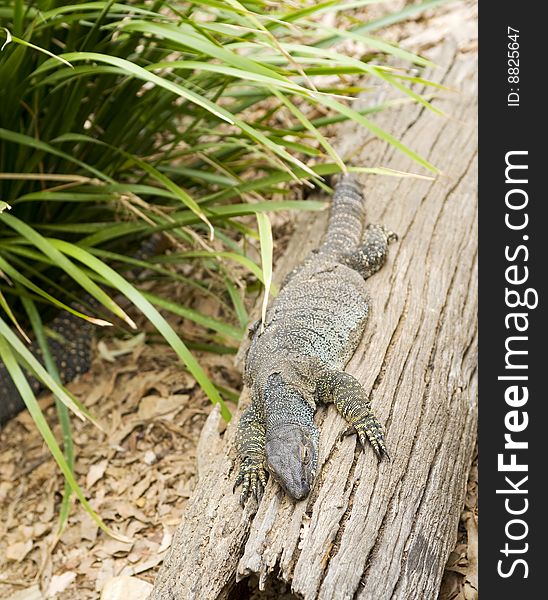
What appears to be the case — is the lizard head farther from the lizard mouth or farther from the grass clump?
the grass clump

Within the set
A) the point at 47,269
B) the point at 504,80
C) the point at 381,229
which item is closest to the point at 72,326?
the point at 47,269

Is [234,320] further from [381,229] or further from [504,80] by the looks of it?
[504,80]

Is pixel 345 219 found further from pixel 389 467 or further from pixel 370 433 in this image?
pixel 389 467

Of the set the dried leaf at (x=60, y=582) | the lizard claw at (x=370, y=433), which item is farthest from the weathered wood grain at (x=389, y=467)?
the dried leaf at (x=60, y=582)

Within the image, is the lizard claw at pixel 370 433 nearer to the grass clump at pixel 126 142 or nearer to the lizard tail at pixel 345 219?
the grass clump at pixel 126 142

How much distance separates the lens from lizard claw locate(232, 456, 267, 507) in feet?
9.69

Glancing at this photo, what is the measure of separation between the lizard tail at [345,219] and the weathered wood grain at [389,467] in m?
0.13

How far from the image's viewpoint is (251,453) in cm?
310

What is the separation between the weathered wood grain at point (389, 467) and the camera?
Answer: 2.72 m

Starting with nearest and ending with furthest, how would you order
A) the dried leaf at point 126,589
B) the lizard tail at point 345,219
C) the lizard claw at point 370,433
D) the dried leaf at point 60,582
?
the lizard claw at point 370,433
the dried leaf at point 126,589
the dried leaf at point 60,582
the lizard tail at point 345,219

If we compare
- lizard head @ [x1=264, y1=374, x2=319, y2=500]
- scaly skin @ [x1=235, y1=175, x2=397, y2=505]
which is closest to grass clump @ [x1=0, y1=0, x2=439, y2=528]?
scaly skin @ [x1=235, y1=175, x2=397, y2=505]

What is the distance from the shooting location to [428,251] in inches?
165

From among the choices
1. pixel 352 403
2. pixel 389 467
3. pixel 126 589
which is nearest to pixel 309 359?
pixel 352 403

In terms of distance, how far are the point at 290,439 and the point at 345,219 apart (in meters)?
1.64
